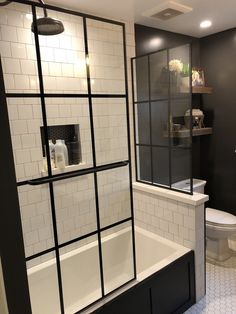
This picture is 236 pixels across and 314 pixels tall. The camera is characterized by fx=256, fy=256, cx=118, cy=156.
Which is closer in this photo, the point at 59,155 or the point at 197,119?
the point at 59,155

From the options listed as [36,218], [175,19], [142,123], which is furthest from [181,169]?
[175,19]

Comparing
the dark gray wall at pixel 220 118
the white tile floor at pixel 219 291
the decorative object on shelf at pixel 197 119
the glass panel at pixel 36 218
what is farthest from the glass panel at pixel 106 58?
the white tile floor at pixel 219 291

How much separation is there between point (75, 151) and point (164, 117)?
0.95 m

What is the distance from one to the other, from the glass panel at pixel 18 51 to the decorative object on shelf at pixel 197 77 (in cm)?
205

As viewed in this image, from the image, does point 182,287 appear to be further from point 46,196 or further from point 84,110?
point 84,110

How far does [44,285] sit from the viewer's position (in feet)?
5.99

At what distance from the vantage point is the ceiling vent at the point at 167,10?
203 centimetres

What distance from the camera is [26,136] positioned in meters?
1.66

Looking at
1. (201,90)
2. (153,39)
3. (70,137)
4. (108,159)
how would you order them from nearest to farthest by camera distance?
1. (108,159)
2. (70,137)
3. (153,39)
4. (201,90)

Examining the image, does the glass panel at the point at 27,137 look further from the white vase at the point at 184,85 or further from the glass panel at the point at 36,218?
the white vase at the point at 184,85

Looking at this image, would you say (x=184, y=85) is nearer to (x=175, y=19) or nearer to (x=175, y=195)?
(x=175, y=19)

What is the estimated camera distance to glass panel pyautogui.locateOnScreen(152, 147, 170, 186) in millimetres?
2479

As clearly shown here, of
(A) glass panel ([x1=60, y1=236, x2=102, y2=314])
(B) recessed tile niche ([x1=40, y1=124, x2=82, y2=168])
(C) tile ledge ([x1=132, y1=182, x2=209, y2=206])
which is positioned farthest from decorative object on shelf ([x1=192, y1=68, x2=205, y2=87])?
(A) glass panel ([x1=60, y1=236, x2=102, y2=314])

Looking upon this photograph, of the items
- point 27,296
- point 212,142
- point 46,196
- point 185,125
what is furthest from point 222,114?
point 27,296
